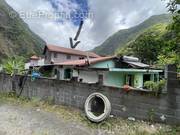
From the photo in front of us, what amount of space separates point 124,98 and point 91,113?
1.40m

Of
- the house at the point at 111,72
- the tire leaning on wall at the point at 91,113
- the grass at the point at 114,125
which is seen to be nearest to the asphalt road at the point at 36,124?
the grass at the point at 114,125

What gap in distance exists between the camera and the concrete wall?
21.9 ft

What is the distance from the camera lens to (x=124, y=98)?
7809 millimetres

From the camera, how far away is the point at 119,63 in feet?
63.5

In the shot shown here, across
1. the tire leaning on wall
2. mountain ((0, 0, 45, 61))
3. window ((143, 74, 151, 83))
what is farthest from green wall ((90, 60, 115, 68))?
mountain ((0, 0, 45, 61))

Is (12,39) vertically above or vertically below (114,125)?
above

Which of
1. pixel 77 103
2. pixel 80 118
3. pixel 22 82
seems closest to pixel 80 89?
pixel 77 103

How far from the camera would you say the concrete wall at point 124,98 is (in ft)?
21.9

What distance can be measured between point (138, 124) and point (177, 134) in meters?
1.26

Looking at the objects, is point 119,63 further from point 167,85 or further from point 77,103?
point 167,85

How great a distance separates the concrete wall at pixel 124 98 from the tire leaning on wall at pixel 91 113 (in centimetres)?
33

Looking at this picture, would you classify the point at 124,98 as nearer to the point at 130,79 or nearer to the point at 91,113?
the point at 91,113

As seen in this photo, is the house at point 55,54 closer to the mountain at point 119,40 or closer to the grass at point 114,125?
the grass at point 114,125

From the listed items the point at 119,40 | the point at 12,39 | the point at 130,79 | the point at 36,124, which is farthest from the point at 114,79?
the point at 119,40
